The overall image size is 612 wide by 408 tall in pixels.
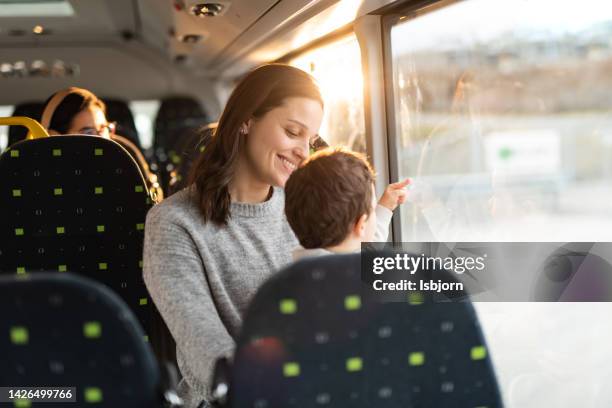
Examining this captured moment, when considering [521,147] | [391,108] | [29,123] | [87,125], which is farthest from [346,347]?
[87,125]

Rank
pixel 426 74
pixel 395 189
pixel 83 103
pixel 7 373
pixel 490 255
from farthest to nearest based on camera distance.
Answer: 1. pixel 83 103
2. pixel 426 74
3. pixel 490 255
4. pixel 395 189
5. pixel 7 373

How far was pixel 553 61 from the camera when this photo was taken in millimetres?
2225

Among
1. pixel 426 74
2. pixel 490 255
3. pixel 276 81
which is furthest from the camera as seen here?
pixel 426 74

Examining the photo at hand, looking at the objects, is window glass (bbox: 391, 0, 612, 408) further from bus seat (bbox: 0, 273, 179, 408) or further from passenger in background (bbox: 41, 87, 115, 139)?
passenger in background (bbox: 41, 87, 115, 139)

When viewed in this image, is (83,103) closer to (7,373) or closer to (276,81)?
(276,81)

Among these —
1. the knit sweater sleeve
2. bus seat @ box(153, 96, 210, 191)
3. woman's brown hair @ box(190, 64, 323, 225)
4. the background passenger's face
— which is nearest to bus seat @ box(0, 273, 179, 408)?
the knit sweater sleeve

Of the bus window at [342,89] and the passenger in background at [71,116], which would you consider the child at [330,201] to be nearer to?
the bus window at [342,89]

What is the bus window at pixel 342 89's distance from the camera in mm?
3414

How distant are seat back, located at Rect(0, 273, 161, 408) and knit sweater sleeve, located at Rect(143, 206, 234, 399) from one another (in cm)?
36

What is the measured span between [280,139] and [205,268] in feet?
1.21

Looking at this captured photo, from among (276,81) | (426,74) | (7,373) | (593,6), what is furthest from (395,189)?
(7,373)

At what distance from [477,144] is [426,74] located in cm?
45

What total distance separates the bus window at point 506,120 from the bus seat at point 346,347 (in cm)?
95

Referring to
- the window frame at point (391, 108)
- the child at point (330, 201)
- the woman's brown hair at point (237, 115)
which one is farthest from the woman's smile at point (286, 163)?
the window frame at point (391, 108)
